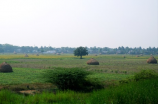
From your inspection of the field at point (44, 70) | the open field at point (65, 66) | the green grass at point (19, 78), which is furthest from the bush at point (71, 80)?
the green grass at point (19, 78)

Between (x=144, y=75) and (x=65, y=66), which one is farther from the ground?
(x=144, y=75)

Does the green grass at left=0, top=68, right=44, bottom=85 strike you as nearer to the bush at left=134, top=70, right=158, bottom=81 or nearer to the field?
the field

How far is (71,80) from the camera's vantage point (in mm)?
13438

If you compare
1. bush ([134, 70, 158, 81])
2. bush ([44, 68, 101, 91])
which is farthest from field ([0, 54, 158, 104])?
bush ([134, 70, 158, 81])

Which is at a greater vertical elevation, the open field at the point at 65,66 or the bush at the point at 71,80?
the bush at the point at 71,80

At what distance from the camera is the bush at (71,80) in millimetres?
13344

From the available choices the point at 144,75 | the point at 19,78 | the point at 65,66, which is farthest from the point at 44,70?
the point at 144,75

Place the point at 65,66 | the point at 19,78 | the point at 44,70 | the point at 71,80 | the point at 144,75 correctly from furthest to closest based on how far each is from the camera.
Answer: the point at 65,66 → the point at 44,70 → the point at 19,78 → the point at 144,75 → the point at 71,80

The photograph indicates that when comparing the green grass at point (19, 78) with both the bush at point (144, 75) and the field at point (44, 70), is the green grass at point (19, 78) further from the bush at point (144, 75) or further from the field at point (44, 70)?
the bush at point (144, 75)

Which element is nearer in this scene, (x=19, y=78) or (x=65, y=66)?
(x=19, y=78)

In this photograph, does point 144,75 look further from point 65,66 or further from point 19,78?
point 65,66

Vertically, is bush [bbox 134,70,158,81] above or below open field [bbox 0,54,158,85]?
above

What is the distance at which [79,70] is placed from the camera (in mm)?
14023

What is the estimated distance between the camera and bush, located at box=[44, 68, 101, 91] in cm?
1334
